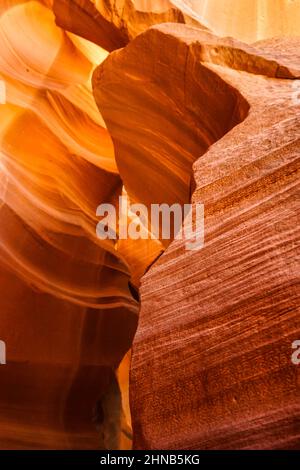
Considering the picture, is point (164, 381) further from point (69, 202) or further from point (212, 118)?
point (69, 202)

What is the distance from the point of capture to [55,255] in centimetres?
532

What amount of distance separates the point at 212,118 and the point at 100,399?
3625mm

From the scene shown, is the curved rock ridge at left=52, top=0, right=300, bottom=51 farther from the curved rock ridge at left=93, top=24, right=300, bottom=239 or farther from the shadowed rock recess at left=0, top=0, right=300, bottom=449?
the curved rock ridge at left=93, top=24, right=300, bottom=239

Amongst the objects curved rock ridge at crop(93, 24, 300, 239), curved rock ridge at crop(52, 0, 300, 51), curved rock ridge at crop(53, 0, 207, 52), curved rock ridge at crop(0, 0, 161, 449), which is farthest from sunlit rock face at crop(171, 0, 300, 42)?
curved rock ridge at crop(0, 0, 161, 449)

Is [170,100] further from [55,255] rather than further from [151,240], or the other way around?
[151,240]

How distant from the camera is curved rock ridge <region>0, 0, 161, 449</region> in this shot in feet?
15.7

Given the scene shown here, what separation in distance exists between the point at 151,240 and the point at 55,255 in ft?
7.57

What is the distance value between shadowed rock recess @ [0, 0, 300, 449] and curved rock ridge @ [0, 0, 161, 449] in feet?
0.06

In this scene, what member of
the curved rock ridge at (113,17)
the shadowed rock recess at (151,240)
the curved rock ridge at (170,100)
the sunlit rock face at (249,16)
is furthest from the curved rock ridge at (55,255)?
the sunlit rock face at (249,16)

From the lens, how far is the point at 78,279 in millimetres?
5469

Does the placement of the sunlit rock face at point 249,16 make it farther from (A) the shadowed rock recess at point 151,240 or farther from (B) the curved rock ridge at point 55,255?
(B) the curved rock ridge at point 55,255

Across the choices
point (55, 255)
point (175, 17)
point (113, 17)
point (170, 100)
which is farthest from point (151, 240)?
point (170, 100)

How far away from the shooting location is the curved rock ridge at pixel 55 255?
4.77 metres
